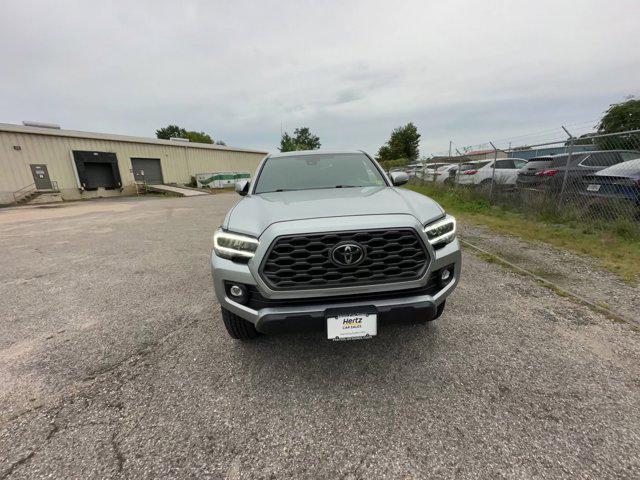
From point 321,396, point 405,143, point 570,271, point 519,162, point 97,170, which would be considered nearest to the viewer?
point 321,396

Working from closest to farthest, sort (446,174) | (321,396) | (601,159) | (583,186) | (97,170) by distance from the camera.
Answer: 1. (321,396)
2. (583,186)
3. (601,159)
4. (446,174)
5. (97,170)

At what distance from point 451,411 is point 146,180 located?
1235 inches

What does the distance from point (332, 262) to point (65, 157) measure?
92.3 feet

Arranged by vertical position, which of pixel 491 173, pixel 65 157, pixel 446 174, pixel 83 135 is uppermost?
pixel 83 135

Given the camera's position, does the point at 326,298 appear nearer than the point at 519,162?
Yes

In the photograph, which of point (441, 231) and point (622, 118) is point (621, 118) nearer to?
point (622, 118)

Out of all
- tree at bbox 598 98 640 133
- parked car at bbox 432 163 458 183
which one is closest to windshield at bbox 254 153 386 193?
parked car at bbox 432 163 458 183

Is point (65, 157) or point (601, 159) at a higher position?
point (65, 157)

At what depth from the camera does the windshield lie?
10.3 ft

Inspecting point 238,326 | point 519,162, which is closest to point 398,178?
point 238,326

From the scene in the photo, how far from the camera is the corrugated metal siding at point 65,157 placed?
1908 centimetres

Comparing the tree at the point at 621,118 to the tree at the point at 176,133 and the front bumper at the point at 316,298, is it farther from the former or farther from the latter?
the tree at the point at 176,133

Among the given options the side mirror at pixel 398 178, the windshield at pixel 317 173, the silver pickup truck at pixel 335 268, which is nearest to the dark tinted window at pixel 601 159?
the side mirror at pixel 398 178

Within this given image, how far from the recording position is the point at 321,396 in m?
1.99
